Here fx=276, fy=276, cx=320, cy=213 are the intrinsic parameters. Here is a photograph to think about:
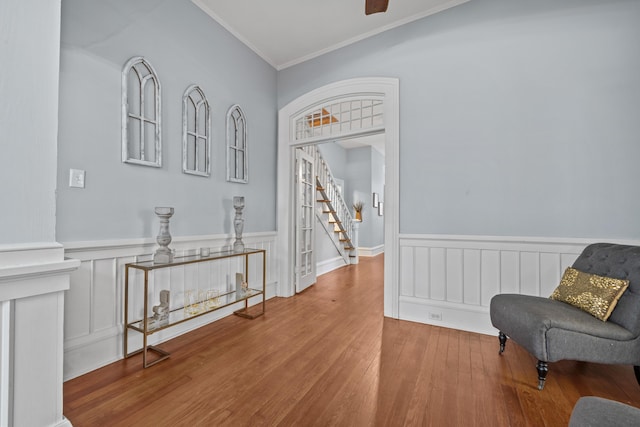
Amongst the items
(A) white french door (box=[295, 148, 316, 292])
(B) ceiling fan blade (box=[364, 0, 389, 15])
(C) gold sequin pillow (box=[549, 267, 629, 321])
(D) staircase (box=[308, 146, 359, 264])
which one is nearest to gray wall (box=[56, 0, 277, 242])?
(A) white french door (box=[295, 148, 316, 292])

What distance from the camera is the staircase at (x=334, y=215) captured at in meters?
5.53

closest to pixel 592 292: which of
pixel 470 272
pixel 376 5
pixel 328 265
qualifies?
pixel 470 272

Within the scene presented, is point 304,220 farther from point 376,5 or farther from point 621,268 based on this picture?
point 621,268

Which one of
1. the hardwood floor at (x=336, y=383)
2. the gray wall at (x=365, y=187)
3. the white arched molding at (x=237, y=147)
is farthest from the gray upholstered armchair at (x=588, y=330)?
the gray wall at (x=365, y=187)

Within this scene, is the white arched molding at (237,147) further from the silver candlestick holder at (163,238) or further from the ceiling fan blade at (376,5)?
the ceiling fan blade at (376,5)

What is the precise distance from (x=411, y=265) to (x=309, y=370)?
5.08 ft

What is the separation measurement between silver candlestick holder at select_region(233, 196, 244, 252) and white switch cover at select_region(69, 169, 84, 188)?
124 cm

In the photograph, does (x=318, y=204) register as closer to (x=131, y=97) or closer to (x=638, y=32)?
(x=131, y=97)

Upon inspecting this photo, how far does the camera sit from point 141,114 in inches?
87.6

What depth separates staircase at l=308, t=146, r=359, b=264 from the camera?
218 inches

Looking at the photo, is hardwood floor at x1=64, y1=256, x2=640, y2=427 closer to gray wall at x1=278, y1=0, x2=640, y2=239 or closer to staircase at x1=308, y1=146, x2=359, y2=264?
gray wall at x1=278, y1=0, x2=640, y2=239

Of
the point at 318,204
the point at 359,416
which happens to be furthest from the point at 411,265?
the point at 318,204

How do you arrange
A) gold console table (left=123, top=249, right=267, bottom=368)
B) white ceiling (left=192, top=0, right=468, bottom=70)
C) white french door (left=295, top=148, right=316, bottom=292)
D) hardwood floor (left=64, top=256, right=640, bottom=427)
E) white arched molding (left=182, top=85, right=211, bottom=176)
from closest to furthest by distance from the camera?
hardwood floor (left=64, top=256, right=640, bottom=427)
gold console table (left=123, top=249, right=267, bottom=368)
white arched molding (left=182, top=85, right=211, bottom=176)
white ceiling (left=192, top=0, right=468, bottom=70)
white french door (left=295, top=148, right=316, bottom=292)

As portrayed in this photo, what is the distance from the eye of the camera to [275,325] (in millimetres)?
2760
